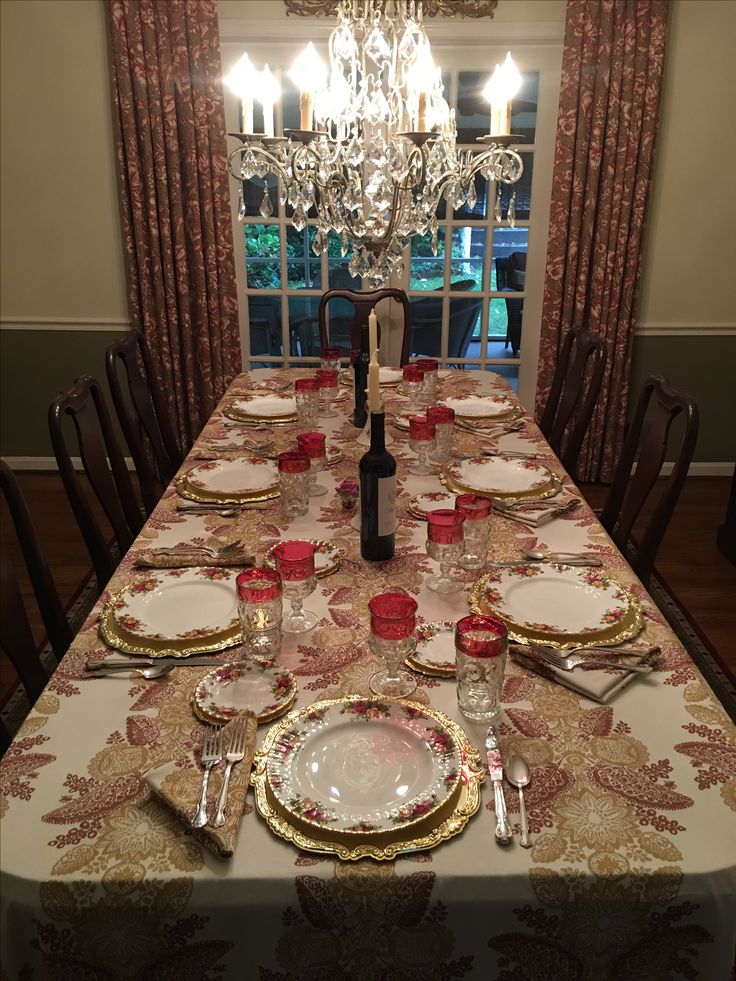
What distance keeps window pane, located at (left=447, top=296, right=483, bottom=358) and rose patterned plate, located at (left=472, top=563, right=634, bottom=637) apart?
2662 millimetres

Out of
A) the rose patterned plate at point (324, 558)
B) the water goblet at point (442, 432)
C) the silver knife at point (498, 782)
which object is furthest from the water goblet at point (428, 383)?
the silver knife at point (498, 782)

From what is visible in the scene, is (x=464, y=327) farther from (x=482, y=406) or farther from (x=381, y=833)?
(x=381, y=833)

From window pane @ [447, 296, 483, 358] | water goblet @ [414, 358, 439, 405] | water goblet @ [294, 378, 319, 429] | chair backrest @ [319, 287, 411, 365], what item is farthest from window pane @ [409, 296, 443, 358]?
water goblet @ [294, 378, 319, 429]

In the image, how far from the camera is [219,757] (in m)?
1.04

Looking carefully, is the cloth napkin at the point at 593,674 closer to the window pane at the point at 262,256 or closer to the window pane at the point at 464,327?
the window pane at the point at 464,327

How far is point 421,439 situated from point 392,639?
92 cm

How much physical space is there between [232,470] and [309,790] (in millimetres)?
1175

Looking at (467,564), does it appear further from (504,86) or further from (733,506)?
(733,506)

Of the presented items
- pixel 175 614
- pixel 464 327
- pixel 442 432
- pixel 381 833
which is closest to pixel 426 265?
pixel 464 327

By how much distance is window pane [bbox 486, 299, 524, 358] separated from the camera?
4016mm

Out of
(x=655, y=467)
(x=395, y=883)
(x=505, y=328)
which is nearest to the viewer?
(x=395, y=883)

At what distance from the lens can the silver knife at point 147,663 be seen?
1254 millimetres

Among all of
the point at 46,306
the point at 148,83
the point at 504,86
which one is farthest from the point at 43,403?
the point at 504,86

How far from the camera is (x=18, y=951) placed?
2.97 ft
